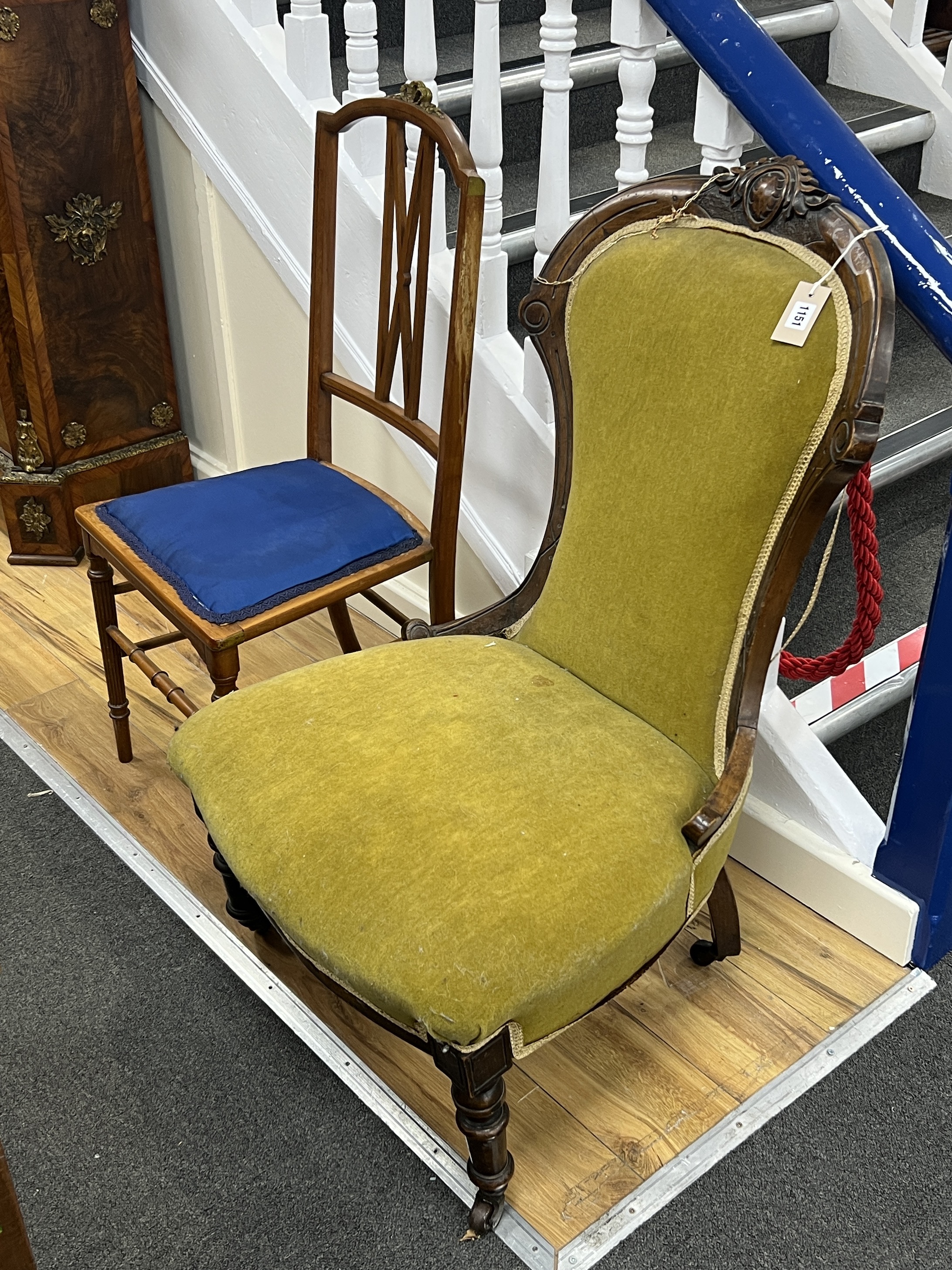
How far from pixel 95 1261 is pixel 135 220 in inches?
78.6

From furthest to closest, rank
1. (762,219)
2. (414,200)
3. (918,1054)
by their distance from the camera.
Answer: (414,200) < (918,1054) < (762,219)

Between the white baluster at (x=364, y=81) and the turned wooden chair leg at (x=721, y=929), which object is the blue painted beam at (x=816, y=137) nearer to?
the white baluster at (x=364, y=81)

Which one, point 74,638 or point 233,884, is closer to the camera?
point 233,884

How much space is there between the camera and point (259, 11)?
2.16 m

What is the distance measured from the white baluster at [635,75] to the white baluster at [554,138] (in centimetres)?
8

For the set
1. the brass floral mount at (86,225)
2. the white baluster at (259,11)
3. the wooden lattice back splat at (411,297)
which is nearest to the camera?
the wooden lattice back splat at (411,297)

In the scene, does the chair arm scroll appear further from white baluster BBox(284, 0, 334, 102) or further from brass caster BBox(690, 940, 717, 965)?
white baluster BBox(284, 0, 334, 102)

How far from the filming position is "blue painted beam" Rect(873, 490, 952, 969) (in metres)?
1.59

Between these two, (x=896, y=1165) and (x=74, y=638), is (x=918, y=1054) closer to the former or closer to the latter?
(x=896, y=1165)

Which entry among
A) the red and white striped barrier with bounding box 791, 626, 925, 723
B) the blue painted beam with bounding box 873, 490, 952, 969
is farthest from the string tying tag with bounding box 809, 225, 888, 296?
the red and white striped barrier with bounding box 791, 626, 925, 723

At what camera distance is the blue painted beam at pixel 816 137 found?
4.66 feet

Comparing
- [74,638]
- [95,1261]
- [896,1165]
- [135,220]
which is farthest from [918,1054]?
[135,220]

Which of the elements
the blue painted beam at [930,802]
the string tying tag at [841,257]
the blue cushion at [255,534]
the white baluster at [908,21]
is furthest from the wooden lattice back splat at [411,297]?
the white baluster at [908,21]

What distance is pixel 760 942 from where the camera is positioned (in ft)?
6.07
